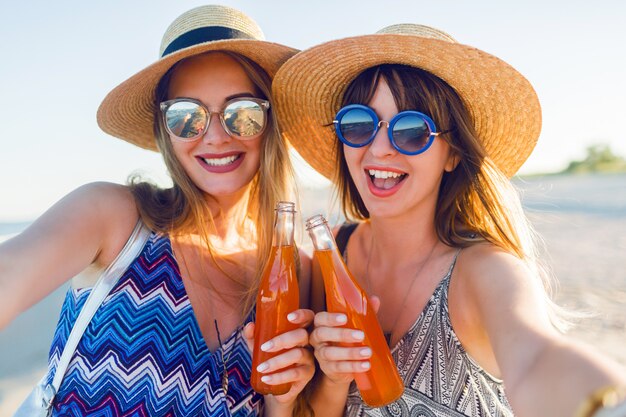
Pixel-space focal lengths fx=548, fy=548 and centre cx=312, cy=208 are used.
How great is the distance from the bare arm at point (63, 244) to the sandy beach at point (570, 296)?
1.17m

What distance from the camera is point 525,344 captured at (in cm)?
156

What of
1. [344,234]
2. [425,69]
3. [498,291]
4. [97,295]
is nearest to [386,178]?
[425,69]

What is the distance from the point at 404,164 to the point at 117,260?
126cm

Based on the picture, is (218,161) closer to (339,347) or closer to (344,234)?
(344,234)

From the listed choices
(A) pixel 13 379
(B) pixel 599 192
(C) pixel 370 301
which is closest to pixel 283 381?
(C) pixel 370 301

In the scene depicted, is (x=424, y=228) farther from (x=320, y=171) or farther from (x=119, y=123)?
(x=119, y=123)

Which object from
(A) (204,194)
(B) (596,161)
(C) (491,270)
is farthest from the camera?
(B) (596,161)

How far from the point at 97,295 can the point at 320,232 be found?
38.7 inches

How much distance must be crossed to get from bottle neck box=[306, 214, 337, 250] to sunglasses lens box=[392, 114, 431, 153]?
591 mm

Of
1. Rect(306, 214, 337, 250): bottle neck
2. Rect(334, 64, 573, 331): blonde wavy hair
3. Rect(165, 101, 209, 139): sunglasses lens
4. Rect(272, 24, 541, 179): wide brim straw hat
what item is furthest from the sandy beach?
Rect(306, 214, 337, 250): bottle neck

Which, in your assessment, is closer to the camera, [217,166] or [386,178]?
[386,178]

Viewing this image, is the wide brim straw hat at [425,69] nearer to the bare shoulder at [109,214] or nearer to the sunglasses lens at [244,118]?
the sunglasses lens at [244,118]

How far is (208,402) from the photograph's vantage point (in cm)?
224

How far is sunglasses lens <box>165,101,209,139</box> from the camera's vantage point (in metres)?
2.44
